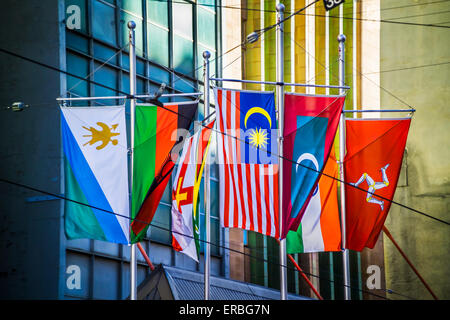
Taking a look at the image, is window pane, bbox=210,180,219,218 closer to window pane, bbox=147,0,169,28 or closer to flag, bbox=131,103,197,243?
window pane, bbox=147,0,169,28

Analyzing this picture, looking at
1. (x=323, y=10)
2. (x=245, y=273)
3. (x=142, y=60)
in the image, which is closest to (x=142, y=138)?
(x=142, y=60)

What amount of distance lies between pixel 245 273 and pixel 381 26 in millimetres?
14369

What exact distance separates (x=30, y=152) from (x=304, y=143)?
9033 millimetres

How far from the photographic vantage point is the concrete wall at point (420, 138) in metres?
41.8

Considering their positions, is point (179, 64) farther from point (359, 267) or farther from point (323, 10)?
point (359, 267)

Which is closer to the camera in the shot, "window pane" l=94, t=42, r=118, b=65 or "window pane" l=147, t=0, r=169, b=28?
"window pane" l=94, t=42, r=118, b=65

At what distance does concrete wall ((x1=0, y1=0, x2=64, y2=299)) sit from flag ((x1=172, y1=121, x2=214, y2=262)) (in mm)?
5193

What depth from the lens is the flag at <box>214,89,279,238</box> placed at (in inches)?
926

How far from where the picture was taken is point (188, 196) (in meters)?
23.7

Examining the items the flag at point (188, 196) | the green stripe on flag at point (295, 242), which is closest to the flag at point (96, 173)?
the flag at point (188, 196)

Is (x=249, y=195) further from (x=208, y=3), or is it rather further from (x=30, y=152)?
(x=208, y=3)

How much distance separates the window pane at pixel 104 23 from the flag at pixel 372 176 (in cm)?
938

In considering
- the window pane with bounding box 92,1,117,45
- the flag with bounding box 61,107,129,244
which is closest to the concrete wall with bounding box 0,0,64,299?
the window pane with bounding box 92,1,117,45

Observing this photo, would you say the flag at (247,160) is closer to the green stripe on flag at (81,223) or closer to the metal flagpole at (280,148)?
the metal flagpole at (280,148)
